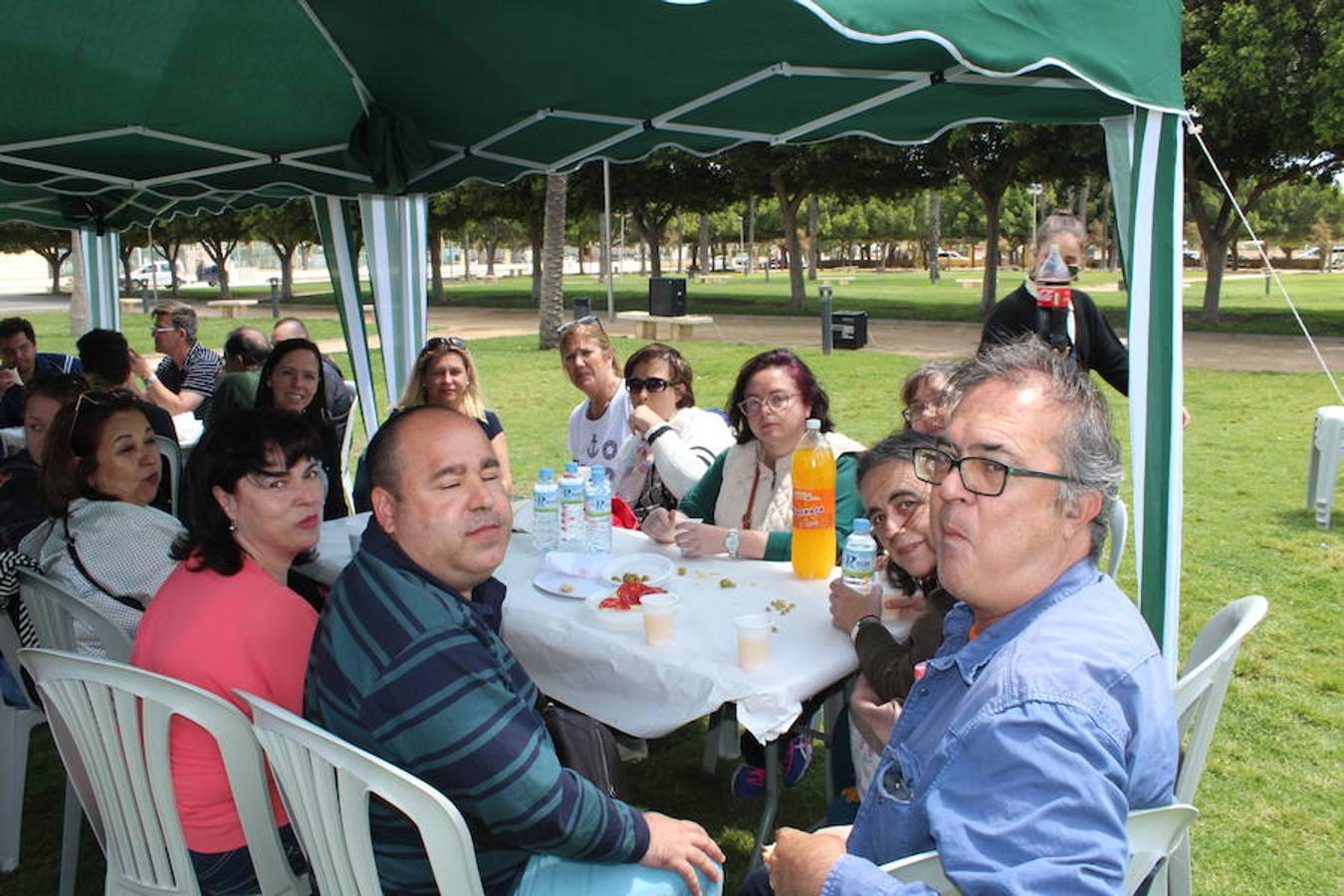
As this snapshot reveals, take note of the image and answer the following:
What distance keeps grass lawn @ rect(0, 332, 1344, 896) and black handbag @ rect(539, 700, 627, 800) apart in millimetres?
873

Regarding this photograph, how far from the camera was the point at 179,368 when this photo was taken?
24.6ft

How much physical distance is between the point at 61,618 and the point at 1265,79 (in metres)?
18.5

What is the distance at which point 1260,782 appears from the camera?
3.54 metres

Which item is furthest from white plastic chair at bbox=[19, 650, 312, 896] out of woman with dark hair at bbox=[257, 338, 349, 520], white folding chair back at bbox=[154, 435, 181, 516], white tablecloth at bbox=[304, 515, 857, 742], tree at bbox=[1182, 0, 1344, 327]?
tree at bbox=[1182, 0, 1344, 327]

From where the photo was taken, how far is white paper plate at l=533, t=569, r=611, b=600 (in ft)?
9.47

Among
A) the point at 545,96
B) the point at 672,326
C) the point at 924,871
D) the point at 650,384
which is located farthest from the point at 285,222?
the point at 924,871

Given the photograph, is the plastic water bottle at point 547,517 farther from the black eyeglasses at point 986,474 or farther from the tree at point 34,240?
the tree at point 34,240

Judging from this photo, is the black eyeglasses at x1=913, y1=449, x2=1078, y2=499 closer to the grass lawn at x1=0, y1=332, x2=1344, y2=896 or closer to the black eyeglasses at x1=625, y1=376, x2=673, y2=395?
the grass lawn at x1=0, y1=332, x2=1344, y2=896

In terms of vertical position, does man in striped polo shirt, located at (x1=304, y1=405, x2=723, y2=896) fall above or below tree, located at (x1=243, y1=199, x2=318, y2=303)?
below

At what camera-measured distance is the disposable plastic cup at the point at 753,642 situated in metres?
2.36

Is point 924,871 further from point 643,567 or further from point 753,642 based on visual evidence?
point 643,567

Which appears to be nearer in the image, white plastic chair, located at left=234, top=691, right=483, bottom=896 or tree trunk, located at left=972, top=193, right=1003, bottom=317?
white plastic chair, located at left=234, top=691, right=483, bottom=896

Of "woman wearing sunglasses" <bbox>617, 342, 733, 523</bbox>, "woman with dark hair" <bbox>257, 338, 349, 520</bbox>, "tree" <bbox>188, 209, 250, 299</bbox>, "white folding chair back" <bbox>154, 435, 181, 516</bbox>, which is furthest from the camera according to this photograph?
"tree" <bbox>188, 209, 250, 299</bbox>

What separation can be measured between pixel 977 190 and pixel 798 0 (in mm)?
20147
